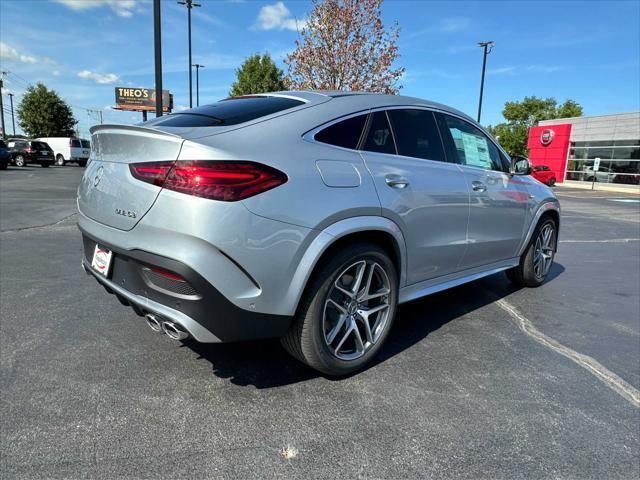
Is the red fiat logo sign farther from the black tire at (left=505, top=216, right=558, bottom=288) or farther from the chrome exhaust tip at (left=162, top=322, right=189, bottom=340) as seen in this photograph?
the chrome exhaust tip at (left=162, top=322, right=189, bottom=340)

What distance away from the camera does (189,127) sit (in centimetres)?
241

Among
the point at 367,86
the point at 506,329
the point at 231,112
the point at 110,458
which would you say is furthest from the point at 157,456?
the point at 367,86

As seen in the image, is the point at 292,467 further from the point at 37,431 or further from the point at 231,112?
the point at 231,112

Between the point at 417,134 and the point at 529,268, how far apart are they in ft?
8.00

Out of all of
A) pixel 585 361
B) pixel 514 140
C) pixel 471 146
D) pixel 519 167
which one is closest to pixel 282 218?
pixel 471 146

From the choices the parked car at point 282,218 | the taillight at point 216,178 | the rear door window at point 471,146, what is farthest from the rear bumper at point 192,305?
the rear door window at point 471,146

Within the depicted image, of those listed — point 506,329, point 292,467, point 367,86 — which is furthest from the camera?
point 367,86

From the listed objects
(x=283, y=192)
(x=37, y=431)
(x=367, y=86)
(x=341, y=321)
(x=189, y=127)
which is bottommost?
(x=37, y=431)

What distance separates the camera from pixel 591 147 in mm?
35562

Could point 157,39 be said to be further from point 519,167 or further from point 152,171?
point 152,171

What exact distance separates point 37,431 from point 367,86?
15394 millimetres

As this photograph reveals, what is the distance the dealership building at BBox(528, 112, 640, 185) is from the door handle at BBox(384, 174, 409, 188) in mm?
32882

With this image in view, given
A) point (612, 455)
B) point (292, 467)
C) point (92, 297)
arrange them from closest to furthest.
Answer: point (292, 467) < point (612, 455) < point (92, 297)

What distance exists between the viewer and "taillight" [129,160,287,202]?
2080mm
